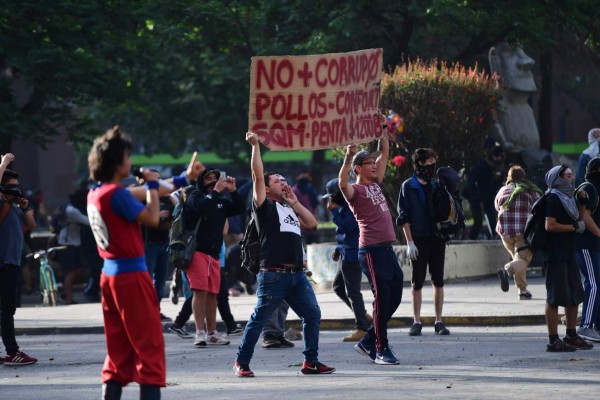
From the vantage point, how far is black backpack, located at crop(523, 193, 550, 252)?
498 inches

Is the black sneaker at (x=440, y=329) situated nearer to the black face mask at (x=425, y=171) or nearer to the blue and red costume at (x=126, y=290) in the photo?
the black face mask at (x=425, y=171)

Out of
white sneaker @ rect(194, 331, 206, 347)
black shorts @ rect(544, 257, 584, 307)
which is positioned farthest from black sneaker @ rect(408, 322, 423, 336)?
black shorts @ rect(544, 257, 584, 307)

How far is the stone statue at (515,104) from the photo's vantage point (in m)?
27.0

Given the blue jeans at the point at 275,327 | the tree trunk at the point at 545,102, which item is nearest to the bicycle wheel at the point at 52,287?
the blue jeans at the point at 275,327

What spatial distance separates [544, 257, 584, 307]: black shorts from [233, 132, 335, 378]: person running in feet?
7.84

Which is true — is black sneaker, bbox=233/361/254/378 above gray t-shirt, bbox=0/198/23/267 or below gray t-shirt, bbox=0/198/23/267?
below

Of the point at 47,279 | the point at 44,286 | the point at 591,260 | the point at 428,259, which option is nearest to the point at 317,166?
the point at 44,286

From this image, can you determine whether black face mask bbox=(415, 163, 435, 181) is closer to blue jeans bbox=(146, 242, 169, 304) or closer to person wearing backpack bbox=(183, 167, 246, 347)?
person wearing backpack bbox=(183, 167, 246, 347)

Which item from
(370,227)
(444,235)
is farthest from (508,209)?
(370,227)

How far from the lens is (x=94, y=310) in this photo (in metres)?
19.6

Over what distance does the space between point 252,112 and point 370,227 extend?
4.64 feet

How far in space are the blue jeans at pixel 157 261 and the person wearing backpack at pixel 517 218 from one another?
15.0ft

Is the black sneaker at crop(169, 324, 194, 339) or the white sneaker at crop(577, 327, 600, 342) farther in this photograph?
the black sneaker at crop(169, 324, 194, 339)

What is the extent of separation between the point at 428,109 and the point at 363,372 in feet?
37.5
